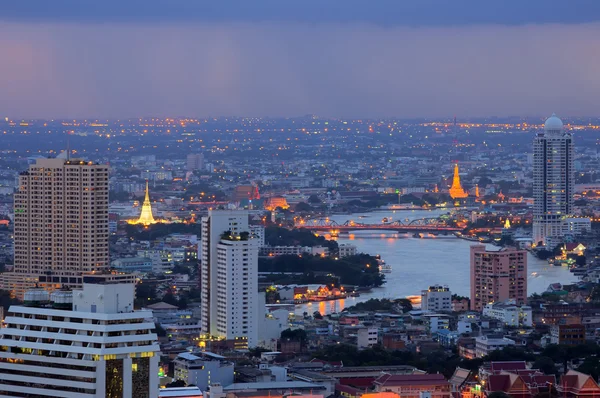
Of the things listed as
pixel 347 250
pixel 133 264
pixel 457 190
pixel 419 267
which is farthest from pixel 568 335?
pixel 457 190

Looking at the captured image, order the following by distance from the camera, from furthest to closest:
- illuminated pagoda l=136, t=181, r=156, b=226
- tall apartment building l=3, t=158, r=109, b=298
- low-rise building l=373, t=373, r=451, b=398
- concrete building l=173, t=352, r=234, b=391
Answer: illuminated pagoda l=136, t=181, r=156, b=226
tall apartment building l=3, t=158, r=109, b=298
concrete building l=173, t=352, r=234, b=391
low-rise building l=373, t=373, r=451, b=398

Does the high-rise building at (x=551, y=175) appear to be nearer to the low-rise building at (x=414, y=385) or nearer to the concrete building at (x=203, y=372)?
the concrete building at (x=203, y=372)

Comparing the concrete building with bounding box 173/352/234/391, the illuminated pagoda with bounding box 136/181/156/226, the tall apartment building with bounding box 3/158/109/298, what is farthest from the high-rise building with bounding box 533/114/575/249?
the concrete building with bounding box 173/352/234/391

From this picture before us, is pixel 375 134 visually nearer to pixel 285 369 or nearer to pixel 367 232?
pixel 367 232

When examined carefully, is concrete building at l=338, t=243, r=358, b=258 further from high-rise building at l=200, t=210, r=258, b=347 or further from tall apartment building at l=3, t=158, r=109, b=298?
high-rise building at l=200, t=210, r=258, b=347

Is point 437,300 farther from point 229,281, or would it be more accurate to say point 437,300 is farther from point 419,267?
point 419,267

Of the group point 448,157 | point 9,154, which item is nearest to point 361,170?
point 448,157

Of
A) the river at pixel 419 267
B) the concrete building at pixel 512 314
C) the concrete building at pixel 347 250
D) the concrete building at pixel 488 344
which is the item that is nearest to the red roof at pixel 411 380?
the concrete building at pixel 488 344
